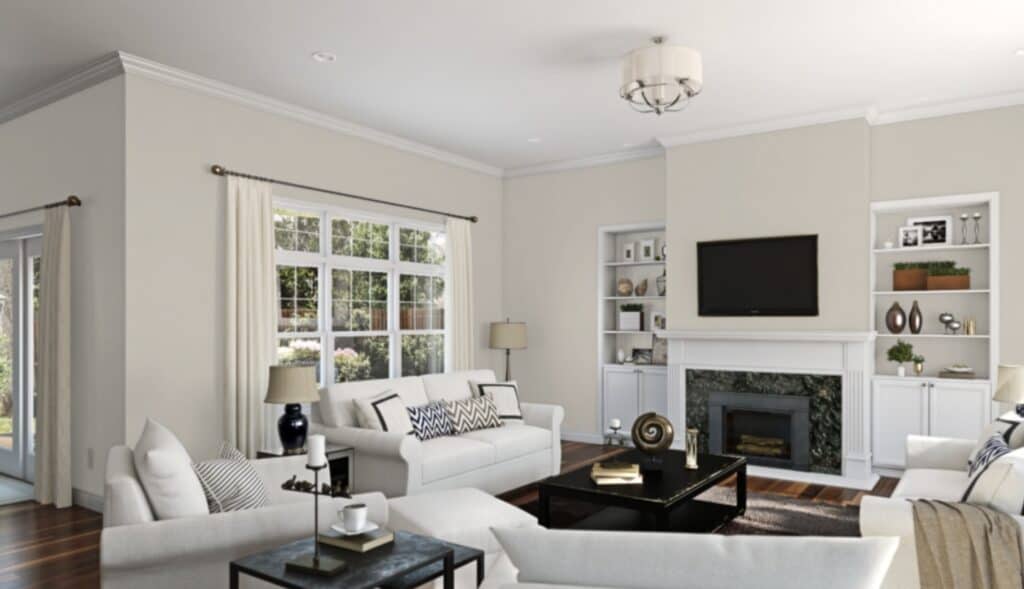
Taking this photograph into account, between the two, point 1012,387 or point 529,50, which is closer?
A: point 1012,387

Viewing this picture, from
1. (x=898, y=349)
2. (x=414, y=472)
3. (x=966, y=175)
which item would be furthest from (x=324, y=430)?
(x=966, y=175)

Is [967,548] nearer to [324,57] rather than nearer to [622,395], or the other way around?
[324,57]

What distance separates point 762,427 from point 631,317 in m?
1.72

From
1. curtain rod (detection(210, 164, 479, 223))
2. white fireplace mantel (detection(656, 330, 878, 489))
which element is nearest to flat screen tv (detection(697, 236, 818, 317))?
white fireplace mantel (detection(656, 330, 878, 489))

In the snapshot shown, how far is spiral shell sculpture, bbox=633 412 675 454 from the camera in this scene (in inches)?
180

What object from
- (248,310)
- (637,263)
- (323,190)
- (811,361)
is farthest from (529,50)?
(811,361)

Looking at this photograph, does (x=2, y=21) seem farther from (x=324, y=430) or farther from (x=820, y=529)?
(x=820, y=529)

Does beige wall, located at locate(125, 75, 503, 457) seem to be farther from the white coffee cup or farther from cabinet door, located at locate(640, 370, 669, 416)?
cabinet door, located at locate(640, 370, 669, 416)

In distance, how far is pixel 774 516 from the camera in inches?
183

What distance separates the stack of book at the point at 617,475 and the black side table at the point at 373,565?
1.52 metres

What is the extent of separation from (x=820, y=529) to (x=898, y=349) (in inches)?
87.2

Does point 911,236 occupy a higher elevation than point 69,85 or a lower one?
lower

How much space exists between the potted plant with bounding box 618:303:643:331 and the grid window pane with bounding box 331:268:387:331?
8.06ft

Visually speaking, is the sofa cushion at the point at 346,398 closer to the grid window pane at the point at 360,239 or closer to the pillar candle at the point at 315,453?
the grid window pane at the point at 360,239
